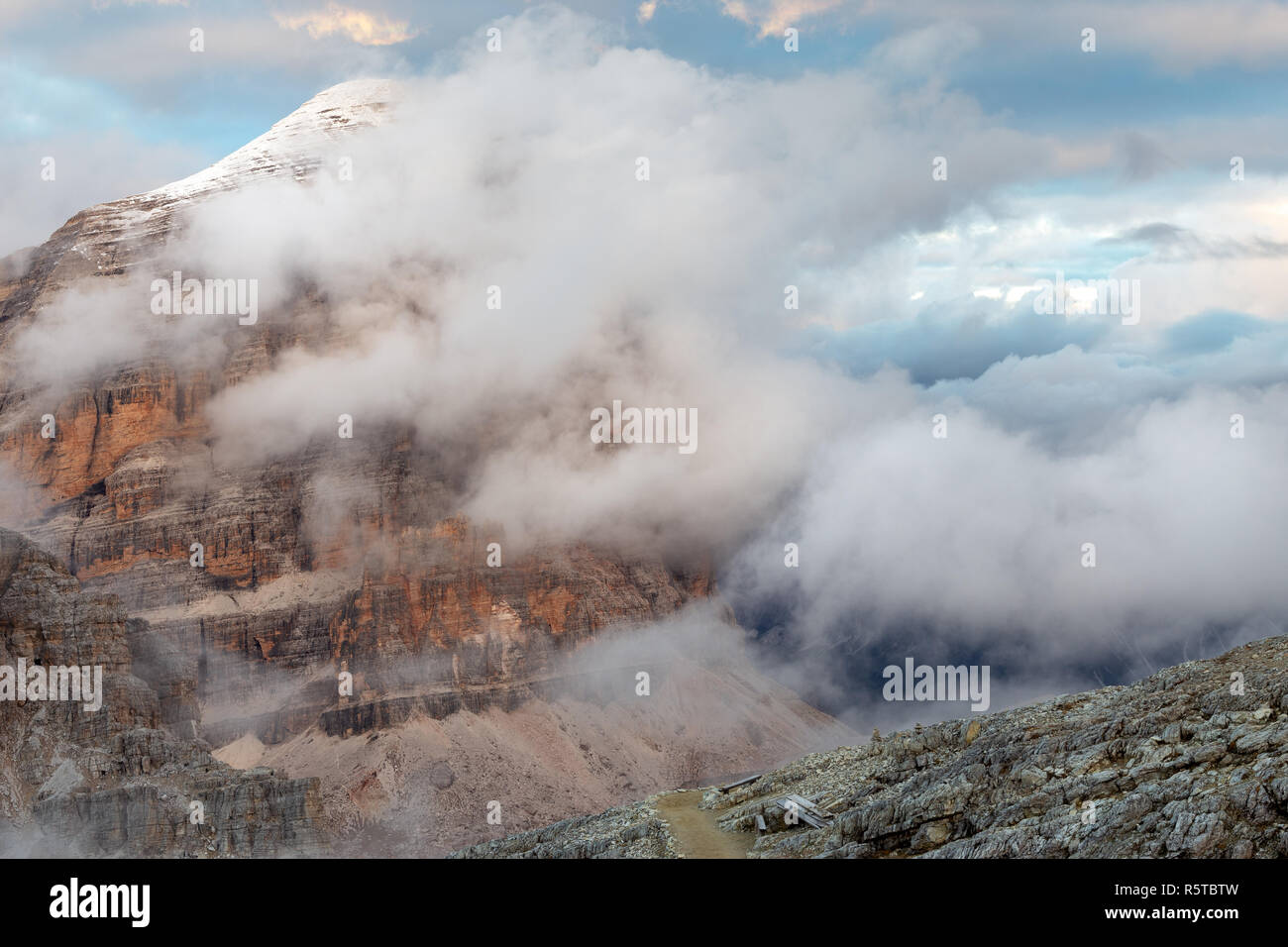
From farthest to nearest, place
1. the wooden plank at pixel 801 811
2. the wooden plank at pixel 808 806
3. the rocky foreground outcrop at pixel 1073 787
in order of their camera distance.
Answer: the wooden plank at pixel 808 806, the wooden plank at pixel 801 811, the rocky foreground outcrop at pixel 1073 787

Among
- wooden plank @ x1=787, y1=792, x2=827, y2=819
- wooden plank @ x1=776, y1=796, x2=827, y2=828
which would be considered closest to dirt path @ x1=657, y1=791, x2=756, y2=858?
wooden plank @ x1=776, y1=796, x2=827, y2=828

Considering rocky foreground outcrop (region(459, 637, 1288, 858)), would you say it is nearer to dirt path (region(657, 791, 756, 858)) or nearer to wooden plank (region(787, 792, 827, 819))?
wooden plank (region(787, 792, 827, 819))

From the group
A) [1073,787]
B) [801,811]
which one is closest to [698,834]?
[801,811]

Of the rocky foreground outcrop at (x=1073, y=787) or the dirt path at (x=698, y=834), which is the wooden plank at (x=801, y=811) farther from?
the dirt path at (x=698, y=834)

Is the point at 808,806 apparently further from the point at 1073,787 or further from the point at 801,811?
the point at 1073,787

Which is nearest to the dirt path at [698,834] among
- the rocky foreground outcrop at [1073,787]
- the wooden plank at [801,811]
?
the rocky foreground outcrop at [1073,787]
